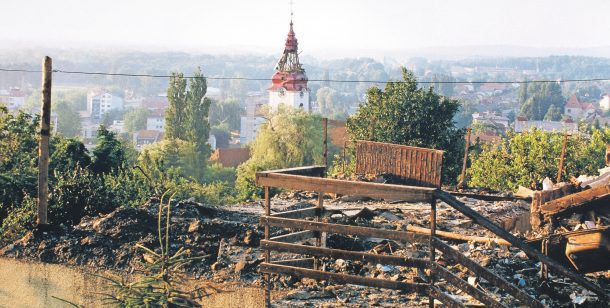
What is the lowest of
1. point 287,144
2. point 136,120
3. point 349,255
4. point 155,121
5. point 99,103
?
point 155,121

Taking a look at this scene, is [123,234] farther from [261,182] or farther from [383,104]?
[383,104]

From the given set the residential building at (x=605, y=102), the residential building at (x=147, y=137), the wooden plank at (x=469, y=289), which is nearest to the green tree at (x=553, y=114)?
the residential building at (x=605, y=102)

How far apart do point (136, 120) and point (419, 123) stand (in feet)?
397

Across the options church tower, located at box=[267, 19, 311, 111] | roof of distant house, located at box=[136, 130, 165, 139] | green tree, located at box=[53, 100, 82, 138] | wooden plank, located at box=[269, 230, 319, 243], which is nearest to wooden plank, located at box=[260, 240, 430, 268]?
wooden plank, located at box=[269, 230, 319, 243]

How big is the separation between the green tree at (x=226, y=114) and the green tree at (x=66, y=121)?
33.3 meters

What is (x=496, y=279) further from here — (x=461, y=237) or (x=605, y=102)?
(x=605, y=102)

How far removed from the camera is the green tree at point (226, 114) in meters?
134

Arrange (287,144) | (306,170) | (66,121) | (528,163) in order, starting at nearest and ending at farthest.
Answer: (306,170)
(528,163)
(287,144)
(66,121)

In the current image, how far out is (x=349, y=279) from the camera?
450cm

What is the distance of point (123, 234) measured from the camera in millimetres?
7535

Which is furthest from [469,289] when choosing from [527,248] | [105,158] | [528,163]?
[528,163]

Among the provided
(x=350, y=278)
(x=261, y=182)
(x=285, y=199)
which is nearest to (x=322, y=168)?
(x=261, y=182)

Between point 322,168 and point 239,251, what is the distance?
207 cm

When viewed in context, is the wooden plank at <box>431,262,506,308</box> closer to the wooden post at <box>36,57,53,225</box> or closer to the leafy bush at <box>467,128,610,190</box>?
the wooden post at <box>36,57,53,225</box>
